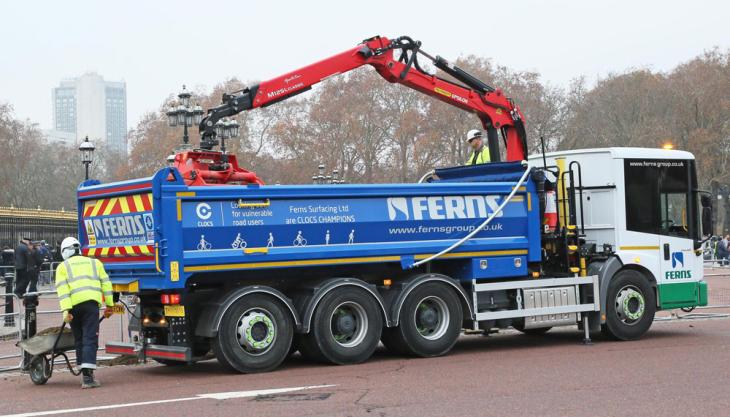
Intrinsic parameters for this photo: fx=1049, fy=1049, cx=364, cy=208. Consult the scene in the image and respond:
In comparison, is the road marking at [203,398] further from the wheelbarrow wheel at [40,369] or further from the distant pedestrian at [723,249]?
the distant pedestrian at [723,249]

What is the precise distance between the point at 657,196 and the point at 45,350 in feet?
30.5

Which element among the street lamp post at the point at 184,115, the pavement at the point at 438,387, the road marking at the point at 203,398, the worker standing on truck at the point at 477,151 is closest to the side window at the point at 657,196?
the pavement at the point at 438,387

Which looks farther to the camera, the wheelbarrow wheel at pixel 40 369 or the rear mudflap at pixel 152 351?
the rear mudflap at pixel 152 351

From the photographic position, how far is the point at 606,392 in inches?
399

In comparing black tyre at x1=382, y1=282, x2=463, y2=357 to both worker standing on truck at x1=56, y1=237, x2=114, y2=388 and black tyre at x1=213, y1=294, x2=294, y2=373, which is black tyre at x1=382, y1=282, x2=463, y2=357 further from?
worker standing on truck at x1=56, y1=237, x2=114, y2=388

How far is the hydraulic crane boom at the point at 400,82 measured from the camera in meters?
14.4

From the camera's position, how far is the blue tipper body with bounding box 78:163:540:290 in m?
12.0

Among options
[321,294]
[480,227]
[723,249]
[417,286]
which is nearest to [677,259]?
[480,227]

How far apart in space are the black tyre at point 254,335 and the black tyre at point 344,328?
1.25 feet

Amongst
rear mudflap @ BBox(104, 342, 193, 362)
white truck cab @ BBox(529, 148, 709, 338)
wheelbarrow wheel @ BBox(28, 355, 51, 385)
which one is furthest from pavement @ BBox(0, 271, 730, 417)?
white truck cab @ BBox(529, 148, 709, 338)

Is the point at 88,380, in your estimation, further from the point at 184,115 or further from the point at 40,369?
the point at 184,115

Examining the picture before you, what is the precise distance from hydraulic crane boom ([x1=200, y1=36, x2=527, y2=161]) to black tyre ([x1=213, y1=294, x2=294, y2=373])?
245cm

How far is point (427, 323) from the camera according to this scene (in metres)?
13.8

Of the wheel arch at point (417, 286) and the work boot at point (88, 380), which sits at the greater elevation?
the wheel arch at point (417, 286)
